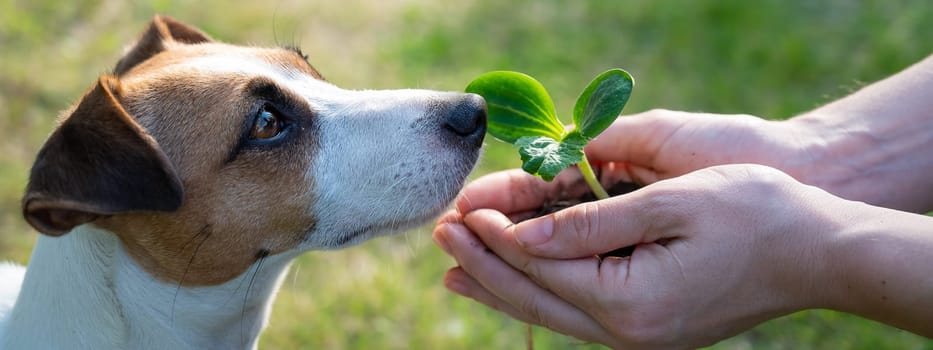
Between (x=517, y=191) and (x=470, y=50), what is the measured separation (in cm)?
333

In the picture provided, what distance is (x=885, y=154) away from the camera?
3.02 meters

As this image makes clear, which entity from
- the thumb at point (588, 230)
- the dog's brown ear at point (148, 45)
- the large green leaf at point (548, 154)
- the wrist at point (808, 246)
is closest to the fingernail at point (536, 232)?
the thumb at point (588, 230)

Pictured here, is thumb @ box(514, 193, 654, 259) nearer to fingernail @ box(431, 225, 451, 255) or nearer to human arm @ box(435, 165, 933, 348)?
human arm @ box(435, 165, 933, 348)

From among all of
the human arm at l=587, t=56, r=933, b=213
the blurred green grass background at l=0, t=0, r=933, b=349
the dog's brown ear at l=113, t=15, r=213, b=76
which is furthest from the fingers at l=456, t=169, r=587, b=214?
the blurred green grass background at l=0, t=0, r=933, b=349

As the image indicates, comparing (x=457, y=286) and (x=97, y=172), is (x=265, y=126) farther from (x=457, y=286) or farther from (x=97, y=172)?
(x=457, y=286)

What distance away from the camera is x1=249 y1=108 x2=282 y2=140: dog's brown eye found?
2.61m

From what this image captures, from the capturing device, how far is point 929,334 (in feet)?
7.85

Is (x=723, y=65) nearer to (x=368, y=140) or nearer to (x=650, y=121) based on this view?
(x=650, y=121)

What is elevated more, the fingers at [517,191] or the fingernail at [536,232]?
the fingernail at [536,232]

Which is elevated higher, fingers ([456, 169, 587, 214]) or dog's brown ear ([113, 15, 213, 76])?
dog's brown ear ([113, 15, 213, 76])

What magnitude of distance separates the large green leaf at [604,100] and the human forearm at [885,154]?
88cm

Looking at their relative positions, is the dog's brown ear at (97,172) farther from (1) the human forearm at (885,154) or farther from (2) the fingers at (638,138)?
(1) the human forearm at (885,154)

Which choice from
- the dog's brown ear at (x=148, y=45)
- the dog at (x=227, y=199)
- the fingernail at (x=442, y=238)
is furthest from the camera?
the dog's brown ear at (x=148, y=45)

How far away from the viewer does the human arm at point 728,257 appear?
2318 millimetres
